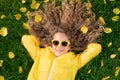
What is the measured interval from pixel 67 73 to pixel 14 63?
1.89 ft

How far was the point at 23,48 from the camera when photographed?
14.1 feet

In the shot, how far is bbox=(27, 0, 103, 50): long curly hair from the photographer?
4.19 metres

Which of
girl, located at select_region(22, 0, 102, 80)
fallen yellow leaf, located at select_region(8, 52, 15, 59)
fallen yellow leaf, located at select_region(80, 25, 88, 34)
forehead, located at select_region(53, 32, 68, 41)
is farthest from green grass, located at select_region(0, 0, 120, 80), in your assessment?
forehead, located at select_region(53, 32, 68, 41)

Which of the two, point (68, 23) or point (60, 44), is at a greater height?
point (68, 23)

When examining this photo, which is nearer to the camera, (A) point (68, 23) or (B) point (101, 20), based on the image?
(A) point (68, 23)

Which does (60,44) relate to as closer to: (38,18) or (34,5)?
(38,18)

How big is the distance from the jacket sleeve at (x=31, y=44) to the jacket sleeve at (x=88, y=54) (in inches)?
16.1

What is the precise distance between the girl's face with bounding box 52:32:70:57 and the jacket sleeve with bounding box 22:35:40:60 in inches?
7.3

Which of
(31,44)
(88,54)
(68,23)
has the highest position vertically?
(68,23)

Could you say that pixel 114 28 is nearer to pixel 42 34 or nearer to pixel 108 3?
pixel 108 3

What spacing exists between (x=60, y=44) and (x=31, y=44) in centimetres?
29

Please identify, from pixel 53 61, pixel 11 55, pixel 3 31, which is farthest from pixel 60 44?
pixel 3 31

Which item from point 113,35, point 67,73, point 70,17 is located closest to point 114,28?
point 113,35

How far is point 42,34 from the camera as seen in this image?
4215 millimetres
